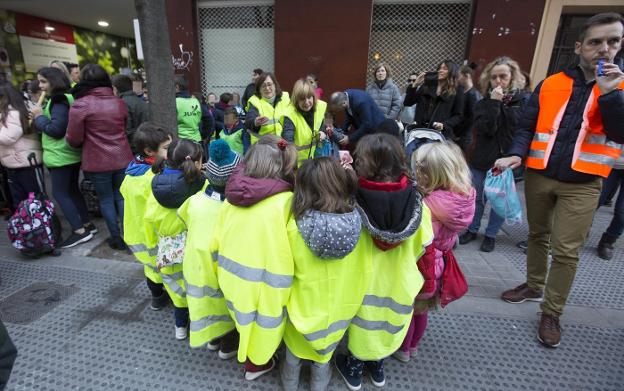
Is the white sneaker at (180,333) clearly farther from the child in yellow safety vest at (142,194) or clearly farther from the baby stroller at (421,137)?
the baby stroller at (421,137)

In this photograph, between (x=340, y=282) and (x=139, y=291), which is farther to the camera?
(x=139, y=291)

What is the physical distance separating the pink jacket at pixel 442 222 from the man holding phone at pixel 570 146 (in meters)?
0.79

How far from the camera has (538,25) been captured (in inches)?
219

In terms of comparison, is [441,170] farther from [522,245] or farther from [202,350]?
[522,245]

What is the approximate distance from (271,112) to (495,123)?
230 cm

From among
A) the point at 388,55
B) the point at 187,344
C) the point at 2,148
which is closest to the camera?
the point at 187,344

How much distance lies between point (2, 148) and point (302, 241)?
3692mm

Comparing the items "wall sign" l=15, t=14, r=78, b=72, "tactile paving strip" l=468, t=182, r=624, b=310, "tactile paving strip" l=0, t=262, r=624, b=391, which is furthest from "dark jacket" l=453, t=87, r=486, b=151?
"wall sign" l=15, t=14, r=78, b=72

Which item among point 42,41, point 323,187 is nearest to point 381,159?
point 323,187

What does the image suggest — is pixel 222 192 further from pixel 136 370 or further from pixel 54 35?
pixel 54 35

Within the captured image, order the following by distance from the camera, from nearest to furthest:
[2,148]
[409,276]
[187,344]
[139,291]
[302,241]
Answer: [302,241] → [409,276] → [187,344] → [139,291] → [2,148]

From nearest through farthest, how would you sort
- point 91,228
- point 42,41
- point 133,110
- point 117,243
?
point 117,243
point 91,228
point 133,110
point 42,41

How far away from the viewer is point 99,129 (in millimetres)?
3354

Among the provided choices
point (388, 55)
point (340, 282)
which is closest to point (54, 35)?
point (388, 55)
